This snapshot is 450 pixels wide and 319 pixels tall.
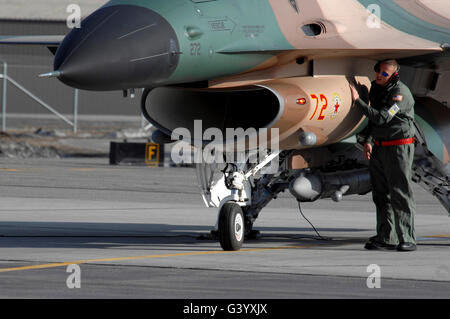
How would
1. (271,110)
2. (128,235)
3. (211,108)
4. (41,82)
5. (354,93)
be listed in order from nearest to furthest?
(354,93) < (211,108) < (271,110) < (128,235) < (41,82)

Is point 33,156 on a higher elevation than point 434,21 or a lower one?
lower

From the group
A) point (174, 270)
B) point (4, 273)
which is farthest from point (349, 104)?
point (4, 273)

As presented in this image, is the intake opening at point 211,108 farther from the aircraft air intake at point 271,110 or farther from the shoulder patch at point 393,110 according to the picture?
the shoulder patch at point 393,110

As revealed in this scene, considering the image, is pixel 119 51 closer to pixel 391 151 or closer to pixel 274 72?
pixel 274 72

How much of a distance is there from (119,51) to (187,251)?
3277mm

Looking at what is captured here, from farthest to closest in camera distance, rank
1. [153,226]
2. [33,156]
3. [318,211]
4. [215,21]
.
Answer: [33,156]
[318,211]
[153,226]
[215,21]

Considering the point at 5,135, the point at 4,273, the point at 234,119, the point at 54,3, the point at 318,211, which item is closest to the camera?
the point at 4,273

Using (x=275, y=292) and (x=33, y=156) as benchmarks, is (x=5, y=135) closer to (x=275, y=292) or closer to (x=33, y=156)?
(x=33, y=156)

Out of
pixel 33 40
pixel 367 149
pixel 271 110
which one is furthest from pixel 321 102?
pixel 33 40

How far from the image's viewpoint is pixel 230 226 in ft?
41.2

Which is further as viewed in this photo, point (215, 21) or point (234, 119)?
point (234, 119)

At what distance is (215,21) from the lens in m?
11.4

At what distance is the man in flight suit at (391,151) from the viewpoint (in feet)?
41.6
